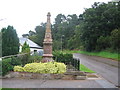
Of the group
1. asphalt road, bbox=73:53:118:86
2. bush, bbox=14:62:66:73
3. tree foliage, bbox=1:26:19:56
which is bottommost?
asphalt road, bbox=73:53:118:86

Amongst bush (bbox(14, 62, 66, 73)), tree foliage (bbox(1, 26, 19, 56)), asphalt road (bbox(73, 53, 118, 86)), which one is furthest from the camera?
tree foliage (bbox(1, 26, 19, 56))

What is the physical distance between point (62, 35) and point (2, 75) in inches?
2458

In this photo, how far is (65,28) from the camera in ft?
254

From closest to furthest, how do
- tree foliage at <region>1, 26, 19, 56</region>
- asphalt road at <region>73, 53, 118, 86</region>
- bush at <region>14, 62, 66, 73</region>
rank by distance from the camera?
bush at <region>14, 62, 66, 73</region>
asphalt road at <region>73, 53, 118, 86</region>
tree foliage at <region>1, 26, 19, 56</region>

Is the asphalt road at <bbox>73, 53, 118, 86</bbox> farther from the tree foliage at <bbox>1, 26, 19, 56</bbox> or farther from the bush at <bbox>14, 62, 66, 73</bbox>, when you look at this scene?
the tree foliage at <bbox>1, 26, 19, 56</bbox>

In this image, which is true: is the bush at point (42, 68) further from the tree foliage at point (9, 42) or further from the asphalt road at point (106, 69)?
the tree foliage at point (9, 42)

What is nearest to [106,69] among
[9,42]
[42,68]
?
[42,68]

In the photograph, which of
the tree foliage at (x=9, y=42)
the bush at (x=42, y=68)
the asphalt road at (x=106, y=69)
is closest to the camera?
the bush at (x=42, y=68)

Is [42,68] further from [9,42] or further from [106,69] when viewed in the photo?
[9,42]

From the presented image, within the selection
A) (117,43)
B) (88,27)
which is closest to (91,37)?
(88,27)

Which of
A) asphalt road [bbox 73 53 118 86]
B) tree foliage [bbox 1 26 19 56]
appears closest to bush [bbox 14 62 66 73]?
asphalt road [bbox 73 53 118 86]

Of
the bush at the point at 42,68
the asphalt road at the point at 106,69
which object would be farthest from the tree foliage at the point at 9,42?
the asphalt road at the point at 106,69

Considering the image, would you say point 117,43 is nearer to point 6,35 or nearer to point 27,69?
point 6,35

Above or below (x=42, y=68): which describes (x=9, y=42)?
above
